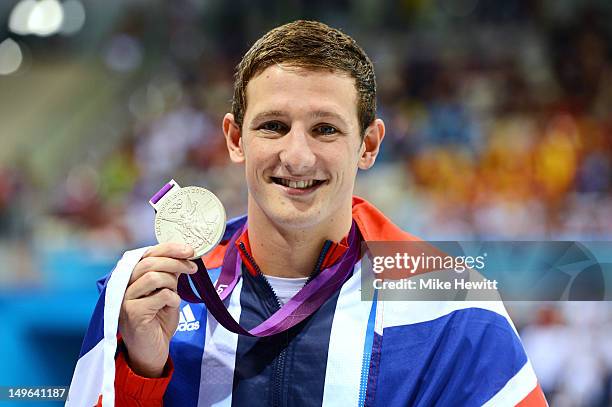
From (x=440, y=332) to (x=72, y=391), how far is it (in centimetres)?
78

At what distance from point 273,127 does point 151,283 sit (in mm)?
415

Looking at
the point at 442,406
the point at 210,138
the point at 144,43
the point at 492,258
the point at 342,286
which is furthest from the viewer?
the point at 144,43

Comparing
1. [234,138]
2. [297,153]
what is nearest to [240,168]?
[234,138]

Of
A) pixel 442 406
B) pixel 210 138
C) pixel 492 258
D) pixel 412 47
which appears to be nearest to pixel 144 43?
pixel 210 138

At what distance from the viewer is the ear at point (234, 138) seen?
1864 millimetres

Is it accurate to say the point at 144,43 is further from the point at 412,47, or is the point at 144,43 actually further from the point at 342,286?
the point at 342,286

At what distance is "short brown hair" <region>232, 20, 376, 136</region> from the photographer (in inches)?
68.3

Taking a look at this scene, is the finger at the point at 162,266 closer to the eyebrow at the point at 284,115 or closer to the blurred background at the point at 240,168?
the eyebrow at the point at 284,115

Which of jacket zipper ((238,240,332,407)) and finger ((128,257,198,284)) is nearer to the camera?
finger ((128,257,198,284))

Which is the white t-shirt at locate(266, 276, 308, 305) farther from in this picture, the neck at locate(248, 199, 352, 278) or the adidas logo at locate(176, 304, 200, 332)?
the adidas logo at locate(176, 304, 200, 332)

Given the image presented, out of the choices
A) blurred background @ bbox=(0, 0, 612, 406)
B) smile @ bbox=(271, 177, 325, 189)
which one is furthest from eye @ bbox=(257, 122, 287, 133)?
blurred background @ bbox=(0, 0, 612, 406)

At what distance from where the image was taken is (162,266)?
1.59 meters

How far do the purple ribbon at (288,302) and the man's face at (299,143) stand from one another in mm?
140

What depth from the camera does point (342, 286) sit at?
6.04 ft
